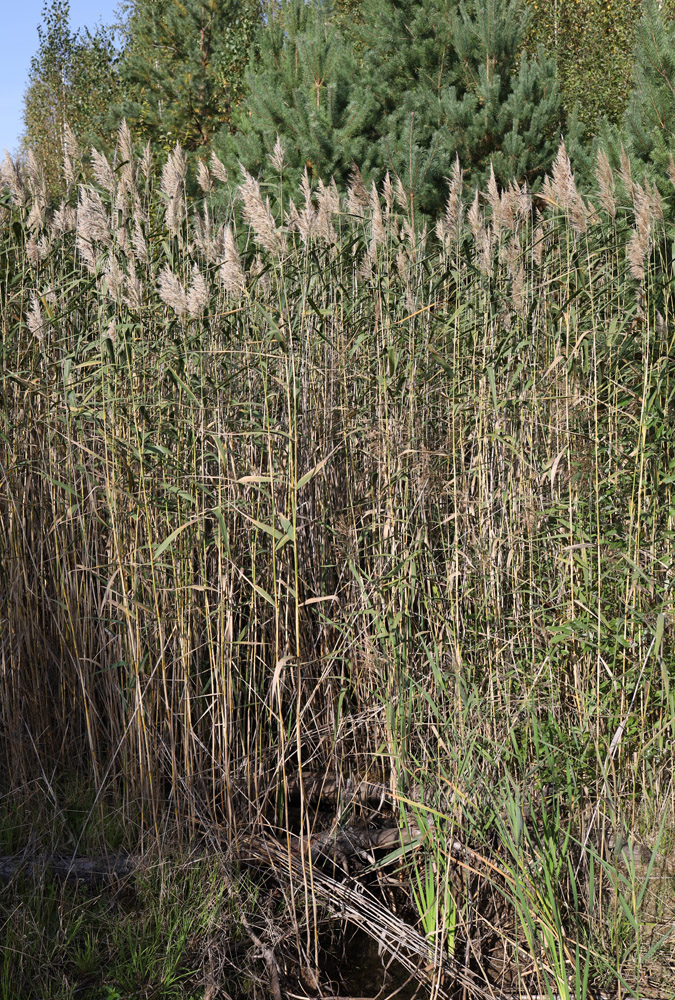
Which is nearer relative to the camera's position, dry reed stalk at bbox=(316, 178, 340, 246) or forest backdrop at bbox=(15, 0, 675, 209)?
dry reed stalk at bbox=(316, 178, 340, 246)

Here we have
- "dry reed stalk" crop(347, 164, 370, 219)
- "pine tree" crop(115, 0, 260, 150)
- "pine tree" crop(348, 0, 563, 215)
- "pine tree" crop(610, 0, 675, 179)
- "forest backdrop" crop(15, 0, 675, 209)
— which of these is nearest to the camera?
"dry reed stalk" crop(347, 164, 370, 219)

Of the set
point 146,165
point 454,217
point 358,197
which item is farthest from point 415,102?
point 146,165

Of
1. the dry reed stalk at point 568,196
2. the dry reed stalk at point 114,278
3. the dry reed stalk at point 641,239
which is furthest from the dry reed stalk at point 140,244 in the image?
the dry reed stalk at point 641,239

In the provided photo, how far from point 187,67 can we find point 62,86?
34.5ft

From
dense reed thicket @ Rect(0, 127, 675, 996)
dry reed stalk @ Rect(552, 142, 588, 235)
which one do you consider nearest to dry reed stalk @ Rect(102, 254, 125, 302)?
dense reed thicket @ Rect(0, 127, 675, 996)

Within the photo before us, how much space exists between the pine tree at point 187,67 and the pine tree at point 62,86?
4.81ft

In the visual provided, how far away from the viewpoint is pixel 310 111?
19.3 feet

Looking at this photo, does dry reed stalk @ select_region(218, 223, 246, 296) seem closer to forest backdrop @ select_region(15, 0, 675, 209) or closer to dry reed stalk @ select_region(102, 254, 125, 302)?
dry reed stalk @ select_region(102, 254, 125, 302)

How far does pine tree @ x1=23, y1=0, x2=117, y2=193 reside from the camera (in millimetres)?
15352

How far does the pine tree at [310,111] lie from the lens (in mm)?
5859

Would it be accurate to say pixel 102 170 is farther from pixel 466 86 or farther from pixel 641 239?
pixel 466 86

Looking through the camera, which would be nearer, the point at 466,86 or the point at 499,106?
the point at 499,106

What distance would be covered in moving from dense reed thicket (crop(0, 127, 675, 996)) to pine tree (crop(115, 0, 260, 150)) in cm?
949

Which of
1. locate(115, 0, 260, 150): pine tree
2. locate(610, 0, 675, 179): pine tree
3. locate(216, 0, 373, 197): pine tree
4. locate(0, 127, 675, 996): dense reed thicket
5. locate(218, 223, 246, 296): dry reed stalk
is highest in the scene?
locate(115, 0, 260, 150): pine tree
